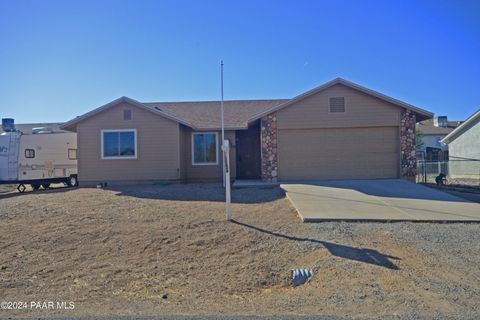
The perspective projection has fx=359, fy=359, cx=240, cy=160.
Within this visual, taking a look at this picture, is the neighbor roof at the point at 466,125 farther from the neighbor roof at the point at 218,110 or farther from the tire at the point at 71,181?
the tire at the point at 71,181

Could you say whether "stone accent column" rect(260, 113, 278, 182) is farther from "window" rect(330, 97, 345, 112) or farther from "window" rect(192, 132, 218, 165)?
"window" rect(192, 132, 218, 165)

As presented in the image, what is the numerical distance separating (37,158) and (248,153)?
10700mm

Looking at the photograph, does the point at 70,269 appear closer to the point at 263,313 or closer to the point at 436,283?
the point at 263,313

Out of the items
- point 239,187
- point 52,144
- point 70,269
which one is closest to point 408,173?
point 239,187

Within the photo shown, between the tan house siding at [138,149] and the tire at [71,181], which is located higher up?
the tan house siding at [138,149]

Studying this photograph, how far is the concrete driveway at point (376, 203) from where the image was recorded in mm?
8703

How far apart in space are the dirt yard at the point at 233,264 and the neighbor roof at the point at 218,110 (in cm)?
766

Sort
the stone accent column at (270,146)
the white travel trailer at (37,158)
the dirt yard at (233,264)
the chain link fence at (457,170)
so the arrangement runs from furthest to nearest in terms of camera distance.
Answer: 1. the chain link fence at (457,170)
2. the white travel trailer at (37,158)
3. the stone accent column at (270,146)
4. the dirt yard at (233,264)

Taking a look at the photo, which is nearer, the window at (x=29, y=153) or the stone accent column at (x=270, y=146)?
the stone accent column at (x=270, y=146)

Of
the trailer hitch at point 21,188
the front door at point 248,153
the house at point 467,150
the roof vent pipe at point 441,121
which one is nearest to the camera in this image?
the trailer hitch at point 21,188

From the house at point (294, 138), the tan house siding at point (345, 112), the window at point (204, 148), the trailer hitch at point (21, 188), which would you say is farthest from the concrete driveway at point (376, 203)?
the trailer hitch at point (21, 188)

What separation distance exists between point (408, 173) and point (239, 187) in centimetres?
744

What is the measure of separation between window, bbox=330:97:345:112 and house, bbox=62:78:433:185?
0.04 metres

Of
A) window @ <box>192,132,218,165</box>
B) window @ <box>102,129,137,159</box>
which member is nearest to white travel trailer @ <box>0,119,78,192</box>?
window @ <box>102,129,137,159</box>
